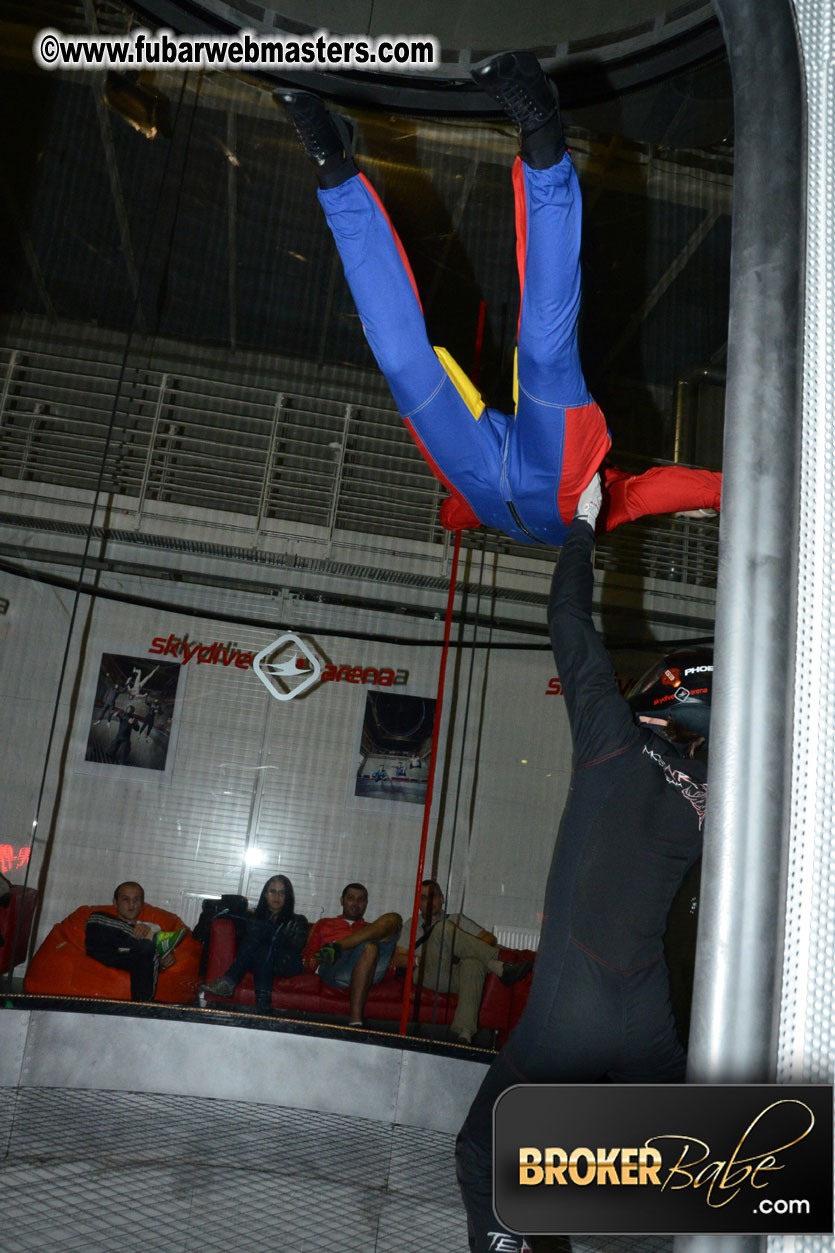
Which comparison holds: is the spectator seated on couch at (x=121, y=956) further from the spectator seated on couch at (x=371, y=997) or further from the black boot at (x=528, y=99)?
the black boot at (x=528, y=99)

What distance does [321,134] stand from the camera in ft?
6.23

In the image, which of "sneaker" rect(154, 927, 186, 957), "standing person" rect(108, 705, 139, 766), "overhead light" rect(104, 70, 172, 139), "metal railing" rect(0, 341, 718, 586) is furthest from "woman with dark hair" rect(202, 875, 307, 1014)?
"overhead light" rect(104, 70, 172, 139)

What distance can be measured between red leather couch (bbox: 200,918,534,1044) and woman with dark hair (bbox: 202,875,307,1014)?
3 cm

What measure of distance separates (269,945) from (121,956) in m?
0.65

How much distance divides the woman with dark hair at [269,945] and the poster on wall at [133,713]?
2.77ft

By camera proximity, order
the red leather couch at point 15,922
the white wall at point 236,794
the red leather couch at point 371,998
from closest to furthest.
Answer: the red leather couch at point 15,922, the red leather couch at point 371,998, the white wall at point 236,794

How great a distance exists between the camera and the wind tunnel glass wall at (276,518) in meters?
4.20

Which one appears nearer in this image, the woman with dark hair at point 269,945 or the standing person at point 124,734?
the woman with dark hair at point 269,945

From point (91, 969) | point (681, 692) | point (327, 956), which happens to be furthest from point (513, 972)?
point (681, 692)

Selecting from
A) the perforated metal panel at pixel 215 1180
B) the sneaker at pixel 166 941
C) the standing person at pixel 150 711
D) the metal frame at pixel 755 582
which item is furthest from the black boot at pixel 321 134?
the sneaker at pixel 166 941

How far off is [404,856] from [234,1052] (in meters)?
1.58

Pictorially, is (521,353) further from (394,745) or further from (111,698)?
(111,698)

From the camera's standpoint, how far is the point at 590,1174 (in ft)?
1.92

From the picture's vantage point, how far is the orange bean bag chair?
385 cm
